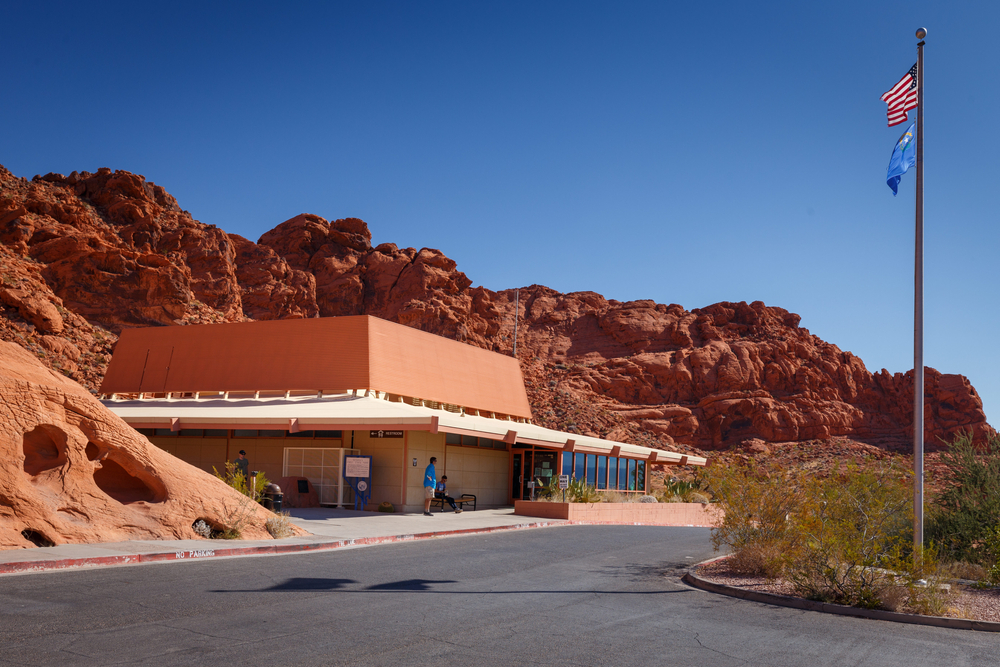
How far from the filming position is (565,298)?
10594 cm

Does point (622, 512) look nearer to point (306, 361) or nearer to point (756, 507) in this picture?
point (306, 361)

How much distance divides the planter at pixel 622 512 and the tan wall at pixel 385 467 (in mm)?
4076

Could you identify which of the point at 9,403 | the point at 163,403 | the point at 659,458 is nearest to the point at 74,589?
the point at 9,403

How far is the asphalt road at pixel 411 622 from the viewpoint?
22.0 ft

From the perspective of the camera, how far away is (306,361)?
3200 centimetres

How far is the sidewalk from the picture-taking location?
1110 cm

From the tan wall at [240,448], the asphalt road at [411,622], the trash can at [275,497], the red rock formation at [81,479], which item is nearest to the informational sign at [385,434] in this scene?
the tan wall at [240,448]

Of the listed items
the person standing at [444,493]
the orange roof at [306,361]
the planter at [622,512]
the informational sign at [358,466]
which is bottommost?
the planter at [622,512]

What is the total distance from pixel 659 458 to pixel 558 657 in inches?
1149

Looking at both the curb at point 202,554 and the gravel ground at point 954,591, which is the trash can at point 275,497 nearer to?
the curb at point 202,554

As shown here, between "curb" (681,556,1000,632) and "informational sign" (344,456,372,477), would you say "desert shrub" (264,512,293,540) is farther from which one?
"informational sign" (344,456,372,477)

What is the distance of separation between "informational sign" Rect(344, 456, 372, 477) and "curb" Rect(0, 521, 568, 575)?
19.4 ft

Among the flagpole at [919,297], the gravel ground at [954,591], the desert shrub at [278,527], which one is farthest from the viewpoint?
the desert shrub at [278,527]

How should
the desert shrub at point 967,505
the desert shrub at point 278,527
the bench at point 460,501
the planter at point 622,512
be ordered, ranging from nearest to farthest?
1. the desert shrub at point 967,505
2. the desert shrub at point 278,527
3. the planter at point 622,512
4. the bench at point 460,501
